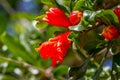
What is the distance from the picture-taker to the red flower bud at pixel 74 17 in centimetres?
141

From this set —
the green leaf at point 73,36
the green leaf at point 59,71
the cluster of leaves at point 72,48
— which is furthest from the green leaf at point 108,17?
the green leaf at point 59,71

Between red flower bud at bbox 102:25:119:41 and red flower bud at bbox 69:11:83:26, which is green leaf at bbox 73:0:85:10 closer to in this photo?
red flower bud at bbox 69:11:83:26

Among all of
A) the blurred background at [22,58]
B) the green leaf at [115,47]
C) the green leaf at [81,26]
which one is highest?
the blurred background at [22,58]

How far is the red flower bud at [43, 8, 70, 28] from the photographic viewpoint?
4.84 ft

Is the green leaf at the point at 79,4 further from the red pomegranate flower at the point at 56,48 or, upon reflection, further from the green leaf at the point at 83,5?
the red pomegranate flower at the point at 56,48

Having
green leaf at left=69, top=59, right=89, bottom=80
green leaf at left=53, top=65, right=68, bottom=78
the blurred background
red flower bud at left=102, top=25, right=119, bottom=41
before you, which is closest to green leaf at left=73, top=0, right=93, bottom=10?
red flower bud at left=102, top=25, right=119, bottom=41

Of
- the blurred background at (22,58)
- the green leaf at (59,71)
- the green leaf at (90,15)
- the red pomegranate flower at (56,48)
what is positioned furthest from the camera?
the blurred background at (22,58)

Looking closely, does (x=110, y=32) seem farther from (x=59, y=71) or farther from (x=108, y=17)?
(x=59, y=71)

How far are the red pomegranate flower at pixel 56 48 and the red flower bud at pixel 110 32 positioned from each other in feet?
0.56

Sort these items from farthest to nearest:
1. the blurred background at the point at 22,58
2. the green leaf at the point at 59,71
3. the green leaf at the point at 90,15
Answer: the blurred background at the point at 22,58
the green leaf at the point at 59,71
the green leaf at the point at 90,15

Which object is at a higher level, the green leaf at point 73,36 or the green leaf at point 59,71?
the green leaf at point 59,71

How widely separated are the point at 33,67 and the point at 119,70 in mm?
1141

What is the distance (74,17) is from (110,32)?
0.47ft

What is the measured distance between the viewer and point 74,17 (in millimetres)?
1402
